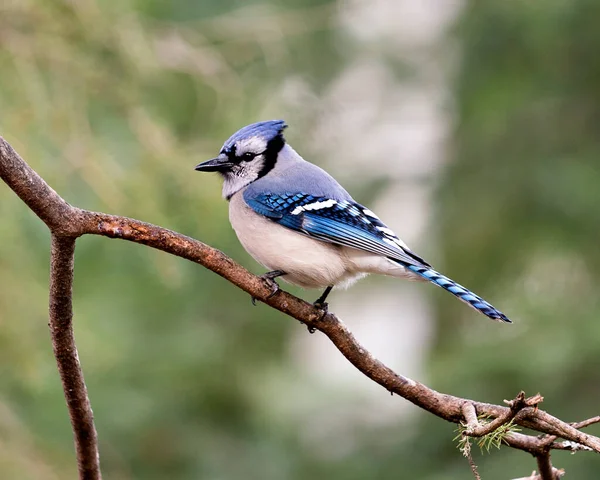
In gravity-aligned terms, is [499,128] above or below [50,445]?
above

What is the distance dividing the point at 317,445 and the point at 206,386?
955mm

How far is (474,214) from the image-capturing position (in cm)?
672

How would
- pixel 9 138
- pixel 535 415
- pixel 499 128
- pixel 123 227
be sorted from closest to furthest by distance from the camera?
pixel 535 415, pixel 123 227, pixel 9 138, pixel 499 128

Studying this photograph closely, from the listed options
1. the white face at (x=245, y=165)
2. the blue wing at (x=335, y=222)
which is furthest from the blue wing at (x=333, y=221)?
the white face at (x=245, y=165)

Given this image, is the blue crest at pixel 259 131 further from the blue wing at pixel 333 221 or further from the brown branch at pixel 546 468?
the brown branch at pixel 546 468

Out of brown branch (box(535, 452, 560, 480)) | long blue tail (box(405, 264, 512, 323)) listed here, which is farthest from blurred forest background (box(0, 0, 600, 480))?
brown branch (box(535, 452, 560, 480))

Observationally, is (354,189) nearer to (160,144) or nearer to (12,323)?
(160,144)

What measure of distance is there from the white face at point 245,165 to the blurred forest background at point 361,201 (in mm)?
858

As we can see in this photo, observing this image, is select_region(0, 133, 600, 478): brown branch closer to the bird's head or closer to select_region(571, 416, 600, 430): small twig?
select_region(571, 416, 600, 430): small twig

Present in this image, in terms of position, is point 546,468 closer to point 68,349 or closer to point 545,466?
point 545,466

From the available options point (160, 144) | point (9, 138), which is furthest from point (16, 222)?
point (160, 144)

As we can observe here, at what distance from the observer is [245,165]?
3.36 meters

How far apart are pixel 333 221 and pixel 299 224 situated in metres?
0.11

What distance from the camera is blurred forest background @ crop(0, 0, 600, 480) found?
4.69m
